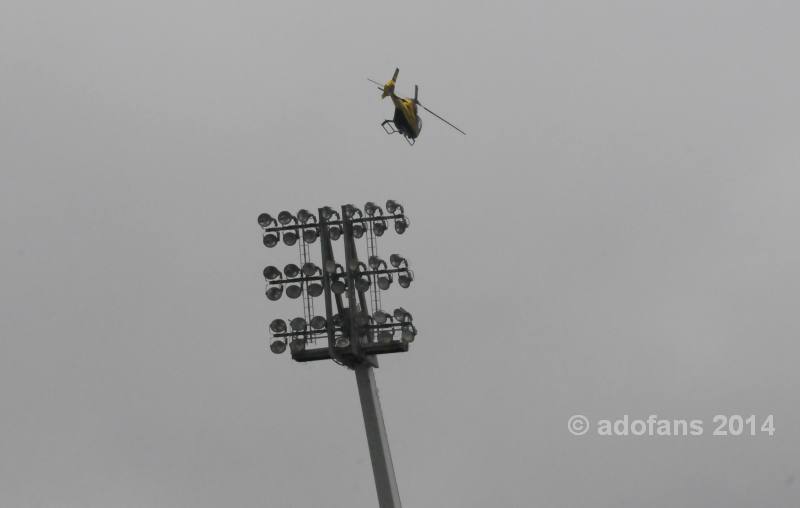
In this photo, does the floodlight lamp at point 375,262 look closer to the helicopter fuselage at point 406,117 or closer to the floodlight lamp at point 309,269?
the floodlight lamp at point 309,269

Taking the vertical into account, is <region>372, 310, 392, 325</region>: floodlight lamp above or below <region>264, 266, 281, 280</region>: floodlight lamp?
below

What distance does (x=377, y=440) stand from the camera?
2099 inches

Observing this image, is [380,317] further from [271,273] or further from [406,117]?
[406,117]

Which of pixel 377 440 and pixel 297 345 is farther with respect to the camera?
pixel 377 440

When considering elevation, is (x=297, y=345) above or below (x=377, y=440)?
above

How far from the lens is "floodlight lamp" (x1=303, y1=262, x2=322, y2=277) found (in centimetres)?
5331

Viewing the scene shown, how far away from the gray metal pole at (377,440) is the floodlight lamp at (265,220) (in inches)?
235

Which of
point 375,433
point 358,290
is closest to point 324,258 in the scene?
point 358,290

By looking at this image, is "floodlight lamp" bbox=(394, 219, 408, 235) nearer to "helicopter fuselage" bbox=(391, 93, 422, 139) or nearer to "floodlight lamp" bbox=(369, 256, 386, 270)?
"floodlight lamp" bbox=(369, 256, 386, 270)

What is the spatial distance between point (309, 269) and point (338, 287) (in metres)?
1.22

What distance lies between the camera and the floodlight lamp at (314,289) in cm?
5341

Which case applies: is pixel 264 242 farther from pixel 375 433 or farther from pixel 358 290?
pixel 375 433

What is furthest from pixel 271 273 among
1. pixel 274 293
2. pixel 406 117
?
pixel 406 117

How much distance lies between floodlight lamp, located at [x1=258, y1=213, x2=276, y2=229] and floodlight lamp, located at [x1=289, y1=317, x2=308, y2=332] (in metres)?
3.48
